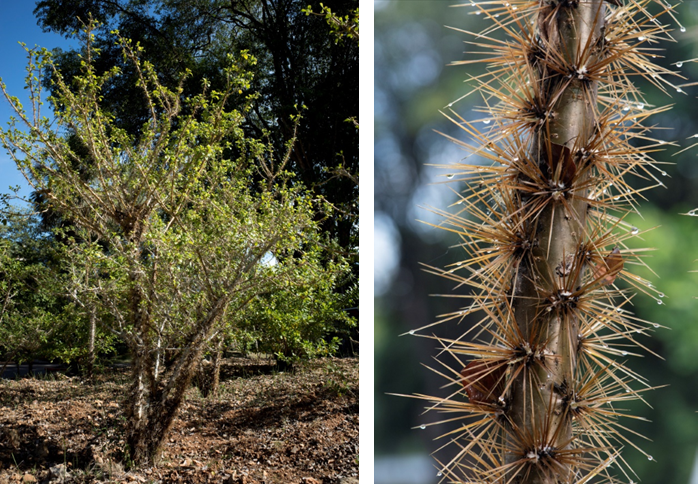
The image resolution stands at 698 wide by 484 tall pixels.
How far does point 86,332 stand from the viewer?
2.42m

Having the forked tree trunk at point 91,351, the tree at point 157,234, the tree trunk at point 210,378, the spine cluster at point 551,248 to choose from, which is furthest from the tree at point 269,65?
the spine cluster at point 551,248

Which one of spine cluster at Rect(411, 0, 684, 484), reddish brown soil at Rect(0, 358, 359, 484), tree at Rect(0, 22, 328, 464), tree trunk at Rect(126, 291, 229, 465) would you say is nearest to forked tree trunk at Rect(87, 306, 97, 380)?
reddish brown soil at Rect(0, 358, 359, 484)

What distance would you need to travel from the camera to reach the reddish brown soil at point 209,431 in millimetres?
1862

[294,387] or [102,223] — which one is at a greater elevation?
[102,223]

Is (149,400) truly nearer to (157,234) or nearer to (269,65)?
(157,234)

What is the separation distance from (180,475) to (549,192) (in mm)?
1854

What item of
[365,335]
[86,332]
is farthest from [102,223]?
[365,335]

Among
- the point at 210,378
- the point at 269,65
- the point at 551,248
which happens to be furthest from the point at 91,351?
the point at 551,248

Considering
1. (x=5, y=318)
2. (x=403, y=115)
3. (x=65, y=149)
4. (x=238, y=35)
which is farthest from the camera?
(x=238, y=35)

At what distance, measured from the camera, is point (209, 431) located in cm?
211

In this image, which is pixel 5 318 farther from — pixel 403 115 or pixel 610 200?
pixel 610 200

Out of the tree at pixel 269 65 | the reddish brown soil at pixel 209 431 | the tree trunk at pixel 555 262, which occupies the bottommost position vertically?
the reddish brown soil at pixel 209 431

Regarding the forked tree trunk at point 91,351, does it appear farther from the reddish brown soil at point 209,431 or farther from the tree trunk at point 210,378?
the tree trunk at point 210,378

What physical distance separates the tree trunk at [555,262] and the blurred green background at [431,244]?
0.76 metres
